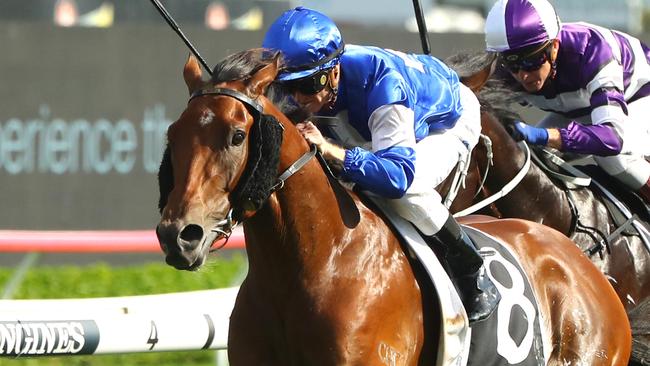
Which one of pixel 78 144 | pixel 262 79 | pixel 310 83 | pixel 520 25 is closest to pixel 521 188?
pixel 520 25

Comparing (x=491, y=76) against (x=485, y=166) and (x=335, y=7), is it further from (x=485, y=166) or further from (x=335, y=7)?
(x=335, y=7)

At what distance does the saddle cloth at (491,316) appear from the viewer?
403 cm

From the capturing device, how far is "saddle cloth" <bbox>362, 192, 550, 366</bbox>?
4.03m

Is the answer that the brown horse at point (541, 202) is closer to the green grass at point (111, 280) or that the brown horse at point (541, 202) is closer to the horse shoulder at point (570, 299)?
the horse shoulder at point (570, 299)

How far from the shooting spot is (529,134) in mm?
5598

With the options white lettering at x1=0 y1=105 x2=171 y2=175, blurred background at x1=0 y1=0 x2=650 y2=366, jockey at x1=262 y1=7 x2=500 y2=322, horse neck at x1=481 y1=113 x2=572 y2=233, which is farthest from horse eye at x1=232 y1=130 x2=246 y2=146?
Result: white lettering at x1=0 y1=105 x2=171 y2=175

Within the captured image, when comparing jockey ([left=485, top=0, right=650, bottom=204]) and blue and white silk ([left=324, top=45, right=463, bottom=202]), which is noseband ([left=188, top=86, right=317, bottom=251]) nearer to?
blue and white silk ([left=324, top=45, right=463, bottom=202])

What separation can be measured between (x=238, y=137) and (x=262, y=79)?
0.81ft

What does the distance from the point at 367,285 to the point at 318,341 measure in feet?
0.81

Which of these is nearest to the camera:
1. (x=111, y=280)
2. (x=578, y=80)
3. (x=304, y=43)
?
(x=304, y=43)

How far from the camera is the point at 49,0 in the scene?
10.3 metres

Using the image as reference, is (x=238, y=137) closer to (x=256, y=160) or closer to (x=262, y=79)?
(x=256, y=160)

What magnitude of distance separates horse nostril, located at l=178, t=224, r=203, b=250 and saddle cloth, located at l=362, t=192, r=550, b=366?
0.93m

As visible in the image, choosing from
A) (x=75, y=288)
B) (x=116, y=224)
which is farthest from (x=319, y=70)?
(x=116, y=224)
